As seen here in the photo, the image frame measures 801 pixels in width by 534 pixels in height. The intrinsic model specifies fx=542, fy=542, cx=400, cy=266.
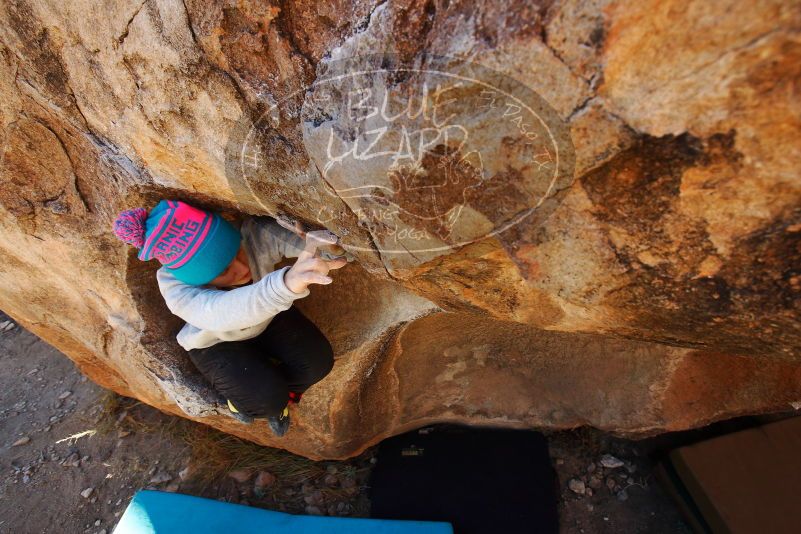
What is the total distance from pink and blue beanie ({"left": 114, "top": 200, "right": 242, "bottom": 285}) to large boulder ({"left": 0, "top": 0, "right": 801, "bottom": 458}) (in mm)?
63

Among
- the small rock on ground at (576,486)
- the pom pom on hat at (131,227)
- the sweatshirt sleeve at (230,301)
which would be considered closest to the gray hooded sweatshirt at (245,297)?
the sweatshirt sleeve at (230,301)

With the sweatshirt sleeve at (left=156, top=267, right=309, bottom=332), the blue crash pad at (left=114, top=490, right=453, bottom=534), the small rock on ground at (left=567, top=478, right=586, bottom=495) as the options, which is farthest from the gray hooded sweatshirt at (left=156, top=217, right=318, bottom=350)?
the small rock on ground at (left=567, top=478, right=586, bottom=495)

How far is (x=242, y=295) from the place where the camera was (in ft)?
3.92

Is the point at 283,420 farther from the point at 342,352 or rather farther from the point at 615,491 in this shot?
the point at 615,491

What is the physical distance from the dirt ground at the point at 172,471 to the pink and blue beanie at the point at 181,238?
3.72 ft

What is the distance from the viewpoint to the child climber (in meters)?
1.18

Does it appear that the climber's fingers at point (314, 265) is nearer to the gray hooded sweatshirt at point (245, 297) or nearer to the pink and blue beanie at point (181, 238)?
the gray hooded sweatshirt at point (245, 297)

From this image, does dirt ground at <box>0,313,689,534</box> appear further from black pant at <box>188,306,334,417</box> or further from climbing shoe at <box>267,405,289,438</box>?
black pant at <box>188,306,334,417</box>

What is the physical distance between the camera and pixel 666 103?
66 centimetres

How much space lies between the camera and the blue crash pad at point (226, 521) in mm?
1806

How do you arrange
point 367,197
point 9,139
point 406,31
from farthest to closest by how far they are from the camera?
point 9,139
point 367,197
point 406,31

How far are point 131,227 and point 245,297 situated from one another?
301 mm

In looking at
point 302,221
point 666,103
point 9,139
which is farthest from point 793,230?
point 9,139

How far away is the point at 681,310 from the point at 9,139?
1.51m
